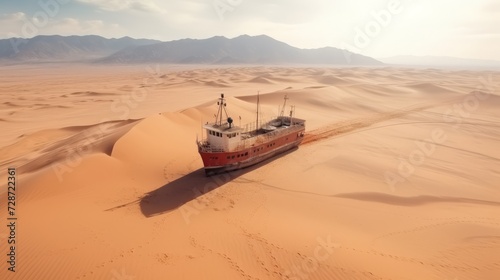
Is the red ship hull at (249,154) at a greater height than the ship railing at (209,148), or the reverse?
the ship railing at (209,148)

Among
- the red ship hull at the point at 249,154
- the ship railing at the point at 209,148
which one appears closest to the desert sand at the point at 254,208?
the red ship hull at the point at 249,154

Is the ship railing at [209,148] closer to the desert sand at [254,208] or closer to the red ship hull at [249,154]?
Answer: the red ship hull at [249,154]

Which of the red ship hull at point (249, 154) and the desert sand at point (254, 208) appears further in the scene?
the red ship hull at point (249, 154)

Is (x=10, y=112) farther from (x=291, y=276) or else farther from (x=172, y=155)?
(x=291, y=276)

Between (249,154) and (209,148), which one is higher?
(209,148)

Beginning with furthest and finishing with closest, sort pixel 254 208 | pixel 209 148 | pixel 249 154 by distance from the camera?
pixel 249 154
pixel 209 148
pixel 254 208

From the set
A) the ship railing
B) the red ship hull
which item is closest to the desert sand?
the red ship hull

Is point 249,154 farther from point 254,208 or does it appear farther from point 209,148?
point 254,208

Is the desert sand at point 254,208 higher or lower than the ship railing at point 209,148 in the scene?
lower

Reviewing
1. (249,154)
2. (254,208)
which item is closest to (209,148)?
(249,154)

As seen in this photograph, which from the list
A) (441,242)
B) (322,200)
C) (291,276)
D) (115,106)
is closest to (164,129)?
(322,200)

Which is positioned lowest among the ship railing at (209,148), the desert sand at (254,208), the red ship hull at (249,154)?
the desert sand at (254,208)
